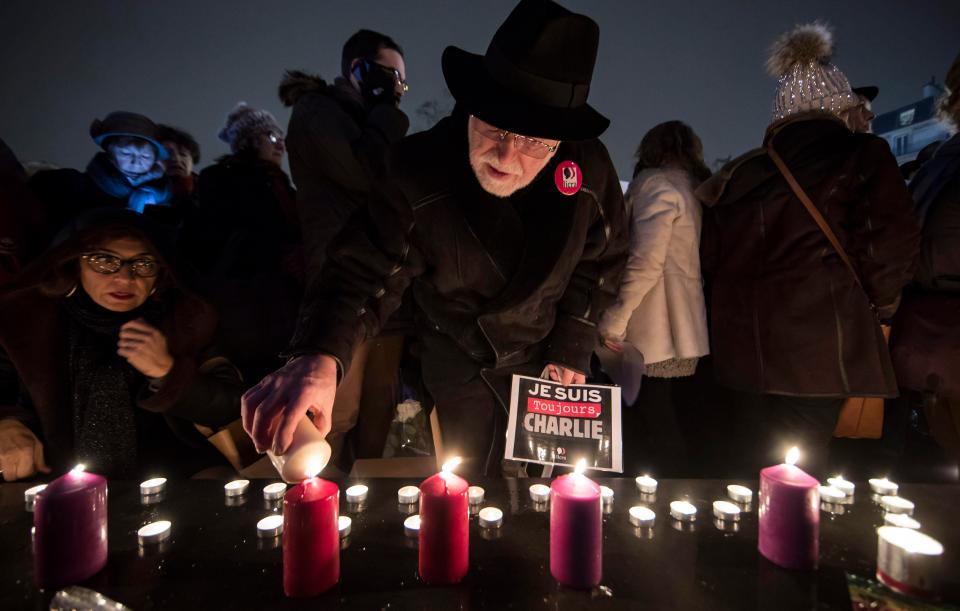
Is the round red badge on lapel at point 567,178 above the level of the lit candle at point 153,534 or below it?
above

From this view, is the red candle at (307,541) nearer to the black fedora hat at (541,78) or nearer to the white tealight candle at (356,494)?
the white tealight candle at (356,494)

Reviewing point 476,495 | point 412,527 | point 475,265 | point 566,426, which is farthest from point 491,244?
point 412,527

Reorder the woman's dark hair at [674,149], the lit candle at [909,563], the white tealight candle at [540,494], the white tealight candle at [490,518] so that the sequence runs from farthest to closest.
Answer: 1. the woman's dark hair at [674,149]
2. the white tealight candle at [540,494]
3. the white tealight candle at [490,518]
4. the lit candle at [909,563]

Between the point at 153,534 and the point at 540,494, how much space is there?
81 centimetres

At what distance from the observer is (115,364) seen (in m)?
1.80

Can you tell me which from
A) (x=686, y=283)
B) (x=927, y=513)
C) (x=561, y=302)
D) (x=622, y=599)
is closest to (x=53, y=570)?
(x=622, y=599)

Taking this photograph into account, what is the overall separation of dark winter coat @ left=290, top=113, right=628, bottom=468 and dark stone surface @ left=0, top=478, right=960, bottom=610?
573 mm

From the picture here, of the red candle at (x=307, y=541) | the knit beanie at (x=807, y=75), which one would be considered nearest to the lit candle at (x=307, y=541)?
the red candle at (x=307, y=541)

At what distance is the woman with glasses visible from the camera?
1.71 metres

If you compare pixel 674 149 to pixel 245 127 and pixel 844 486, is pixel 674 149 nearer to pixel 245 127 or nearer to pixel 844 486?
pixel 844 486

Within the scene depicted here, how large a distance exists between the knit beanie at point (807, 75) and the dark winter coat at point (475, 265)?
129 cm

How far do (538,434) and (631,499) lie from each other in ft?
0.95

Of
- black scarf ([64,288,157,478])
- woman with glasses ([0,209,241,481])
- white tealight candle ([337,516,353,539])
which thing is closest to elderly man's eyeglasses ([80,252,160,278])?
woman with glasses ([0,209,241,481])

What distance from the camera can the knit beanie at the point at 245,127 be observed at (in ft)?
8.71
